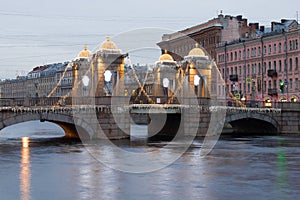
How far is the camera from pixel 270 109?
58.5m

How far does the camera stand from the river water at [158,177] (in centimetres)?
2359

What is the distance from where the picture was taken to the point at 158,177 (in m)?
28.1

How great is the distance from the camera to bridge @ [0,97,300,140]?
45.6 metres

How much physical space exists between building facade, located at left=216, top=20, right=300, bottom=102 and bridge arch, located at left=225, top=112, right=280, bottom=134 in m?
6.07

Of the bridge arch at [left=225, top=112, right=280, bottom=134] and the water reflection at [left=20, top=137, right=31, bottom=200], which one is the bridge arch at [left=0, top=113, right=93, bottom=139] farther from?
the bridge arch at [left=225, top=112, right=280, bottom=134]

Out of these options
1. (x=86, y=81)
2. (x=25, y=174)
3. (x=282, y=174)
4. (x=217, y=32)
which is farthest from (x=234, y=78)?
(x=25, y=174)

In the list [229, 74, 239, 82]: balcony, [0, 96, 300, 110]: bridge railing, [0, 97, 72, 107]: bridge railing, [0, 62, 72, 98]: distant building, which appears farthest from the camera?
[0, 62, 72, 98]: distant building

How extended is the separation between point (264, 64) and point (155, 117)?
23606 millimetres

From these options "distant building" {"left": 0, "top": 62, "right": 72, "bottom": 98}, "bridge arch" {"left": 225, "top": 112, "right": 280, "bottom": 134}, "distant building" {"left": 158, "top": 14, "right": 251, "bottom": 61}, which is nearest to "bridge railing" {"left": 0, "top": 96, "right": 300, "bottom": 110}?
"bridge arch" {"left": 225, "top": 112, "right": 280, "bottom": 134}

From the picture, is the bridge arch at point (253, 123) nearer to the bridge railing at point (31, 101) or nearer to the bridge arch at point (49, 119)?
the bridge arch at point (49, 119)

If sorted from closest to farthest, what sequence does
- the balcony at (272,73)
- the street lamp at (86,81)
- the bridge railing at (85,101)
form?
the bridge railing at (85,101), the street lamp at (86,81), the balcony at (272,73)

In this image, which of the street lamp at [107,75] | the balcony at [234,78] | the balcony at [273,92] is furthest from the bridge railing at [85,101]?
the balcony at [234,78]

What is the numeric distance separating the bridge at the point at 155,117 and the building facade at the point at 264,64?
10.4 m

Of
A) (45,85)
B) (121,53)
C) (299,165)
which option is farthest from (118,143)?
(45,85)
